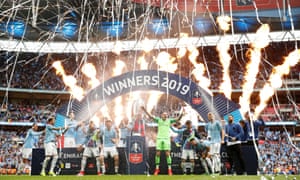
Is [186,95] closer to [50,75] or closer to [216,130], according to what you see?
[216,130]

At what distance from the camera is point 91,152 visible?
11000 mm

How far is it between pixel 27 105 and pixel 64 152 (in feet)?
66.7

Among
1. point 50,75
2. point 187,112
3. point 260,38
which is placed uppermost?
point 260,38

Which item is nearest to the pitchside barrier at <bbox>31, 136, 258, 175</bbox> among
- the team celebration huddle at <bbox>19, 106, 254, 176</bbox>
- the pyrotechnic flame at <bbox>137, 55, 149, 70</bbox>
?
the team celebration huddle at <bbox>19, 106, 254, 176</bbox>

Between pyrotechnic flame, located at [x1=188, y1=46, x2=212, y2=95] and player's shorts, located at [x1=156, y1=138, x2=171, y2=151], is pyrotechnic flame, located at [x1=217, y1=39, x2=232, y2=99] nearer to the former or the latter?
pyrotechnic flame, located at [x1=188, y1=46, x2=212, y2=95]

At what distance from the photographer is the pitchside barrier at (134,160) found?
10797 mm

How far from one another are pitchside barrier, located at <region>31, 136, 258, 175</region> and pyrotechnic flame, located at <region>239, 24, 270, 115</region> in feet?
59.2

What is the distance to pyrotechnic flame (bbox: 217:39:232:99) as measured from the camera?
98.1 feet

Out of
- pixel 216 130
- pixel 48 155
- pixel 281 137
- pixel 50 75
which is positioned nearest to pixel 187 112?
pixel 216 130

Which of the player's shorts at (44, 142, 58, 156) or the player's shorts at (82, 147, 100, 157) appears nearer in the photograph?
the player's shorts at (44, 142, 58, 156)

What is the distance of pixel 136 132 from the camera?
12.0 m

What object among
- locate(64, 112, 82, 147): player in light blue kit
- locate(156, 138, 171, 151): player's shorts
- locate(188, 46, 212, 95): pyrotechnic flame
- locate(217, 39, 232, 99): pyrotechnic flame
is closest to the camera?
locate(156, 138, 171, 151): player's shorts

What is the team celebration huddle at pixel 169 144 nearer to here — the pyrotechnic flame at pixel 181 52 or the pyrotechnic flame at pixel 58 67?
the pyrotechnic flame at pixel 181 52

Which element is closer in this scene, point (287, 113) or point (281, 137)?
point (281, 137)
